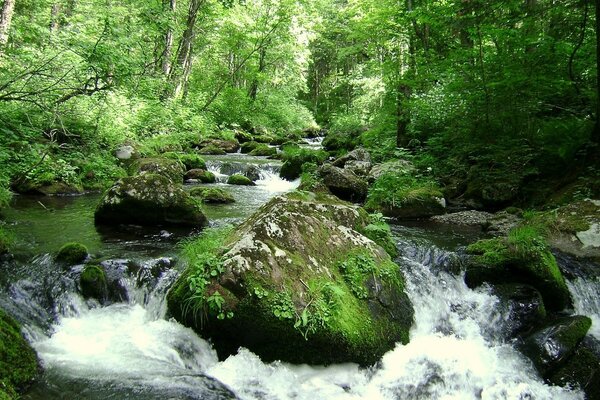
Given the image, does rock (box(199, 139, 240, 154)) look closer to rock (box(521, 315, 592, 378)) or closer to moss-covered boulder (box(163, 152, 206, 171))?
moss-covered boulder (box(163, 152, 206, 171))

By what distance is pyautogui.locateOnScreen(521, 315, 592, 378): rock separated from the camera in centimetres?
487

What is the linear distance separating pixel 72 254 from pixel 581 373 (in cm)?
701

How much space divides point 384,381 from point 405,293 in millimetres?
1521

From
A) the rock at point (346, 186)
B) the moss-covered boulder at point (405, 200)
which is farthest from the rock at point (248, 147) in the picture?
the moss-covered boulder at point (405, 200)

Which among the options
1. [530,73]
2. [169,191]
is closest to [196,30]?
[169,191]

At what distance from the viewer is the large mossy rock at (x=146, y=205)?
8516mm

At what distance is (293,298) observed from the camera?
4641mm

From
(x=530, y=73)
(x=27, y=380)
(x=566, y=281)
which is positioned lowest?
(x=27, y=380)

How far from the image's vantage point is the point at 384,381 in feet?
15.1

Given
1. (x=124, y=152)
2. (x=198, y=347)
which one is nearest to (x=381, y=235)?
(x=198, y=347)

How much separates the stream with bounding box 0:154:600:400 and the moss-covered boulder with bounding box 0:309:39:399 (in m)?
0.15

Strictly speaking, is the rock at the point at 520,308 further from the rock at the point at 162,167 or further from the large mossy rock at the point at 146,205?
the rock at the point at 162,167

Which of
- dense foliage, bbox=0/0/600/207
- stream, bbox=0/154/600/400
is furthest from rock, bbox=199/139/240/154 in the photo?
stream, bbox=0/154/600/400

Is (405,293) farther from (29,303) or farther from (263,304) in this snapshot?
(29,303)
